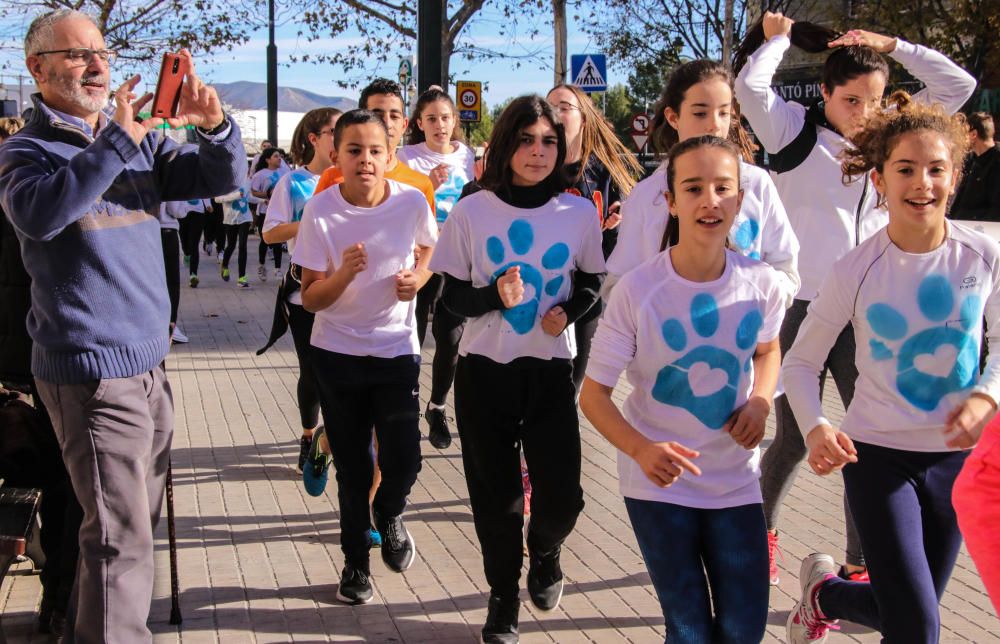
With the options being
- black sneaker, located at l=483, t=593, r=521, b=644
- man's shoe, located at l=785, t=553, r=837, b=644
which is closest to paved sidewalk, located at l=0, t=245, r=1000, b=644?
black sneaker, located at l=483, t=593, r=521, b=644

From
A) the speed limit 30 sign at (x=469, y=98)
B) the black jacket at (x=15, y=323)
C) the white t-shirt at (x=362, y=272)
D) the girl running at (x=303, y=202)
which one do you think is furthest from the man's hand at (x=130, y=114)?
the speed limit 30 sign at (x=469, y=98)

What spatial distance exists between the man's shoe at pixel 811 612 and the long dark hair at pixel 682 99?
157 centimetres

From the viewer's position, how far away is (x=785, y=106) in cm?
475

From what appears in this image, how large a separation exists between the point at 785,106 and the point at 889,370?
1.65 m

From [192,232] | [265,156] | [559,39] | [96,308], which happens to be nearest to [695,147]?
[96,308]

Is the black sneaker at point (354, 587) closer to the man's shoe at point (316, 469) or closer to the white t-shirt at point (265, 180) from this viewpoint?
the man's shoe at point (316, 469)

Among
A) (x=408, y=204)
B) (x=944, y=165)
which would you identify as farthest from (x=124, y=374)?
(x=944, y=165)

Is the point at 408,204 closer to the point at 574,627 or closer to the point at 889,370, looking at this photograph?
the point at 574,627

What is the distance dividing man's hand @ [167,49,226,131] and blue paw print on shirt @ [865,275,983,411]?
2239mm

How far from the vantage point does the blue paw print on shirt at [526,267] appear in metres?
4.34

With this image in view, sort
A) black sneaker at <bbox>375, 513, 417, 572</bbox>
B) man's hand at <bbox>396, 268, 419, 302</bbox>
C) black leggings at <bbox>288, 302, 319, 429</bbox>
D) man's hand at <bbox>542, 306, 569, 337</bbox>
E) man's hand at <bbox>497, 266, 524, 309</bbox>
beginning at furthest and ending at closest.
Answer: black leggings at <bbox>288, 302, 319, 429</bbox> < black sneaker at <bbox>375, 513, 417, 572</bbox> < man's hand at <bbox>396, 268, 419, 302</bbox> < man's hand at <bbox>542, 306, 569, 337</bbox> < man's hand at <bbox>497, 266, 524, 309</bbox>

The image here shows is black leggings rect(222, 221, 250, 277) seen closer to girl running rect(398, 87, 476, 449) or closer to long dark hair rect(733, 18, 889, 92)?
girl running rect(398, 87, 476, 449)

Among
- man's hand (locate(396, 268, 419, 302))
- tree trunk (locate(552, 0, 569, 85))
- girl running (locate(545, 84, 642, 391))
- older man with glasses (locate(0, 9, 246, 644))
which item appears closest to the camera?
older man with glasses (locate(0, 9, 246, 644))

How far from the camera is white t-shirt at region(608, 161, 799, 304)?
416cm
